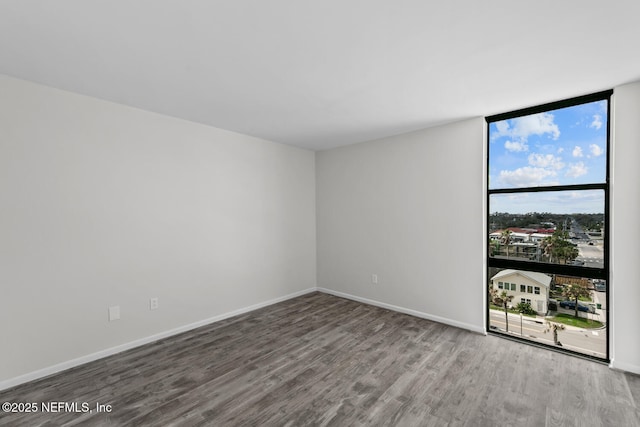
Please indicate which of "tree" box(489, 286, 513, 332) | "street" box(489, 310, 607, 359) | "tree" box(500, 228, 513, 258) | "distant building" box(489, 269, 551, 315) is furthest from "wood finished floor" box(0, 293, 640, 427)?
"tree" box(500, 228, 513, 258)

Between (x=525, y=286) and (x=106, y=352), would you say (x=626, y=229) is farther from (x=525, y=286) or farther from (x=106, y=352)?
(x=106, y=352)

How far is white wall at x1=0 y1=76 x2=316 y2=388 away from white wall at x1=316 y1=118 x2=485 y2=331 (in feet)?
3.97

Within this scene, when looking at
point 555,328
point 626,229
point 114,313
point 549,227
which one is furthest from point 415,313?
point 114,313

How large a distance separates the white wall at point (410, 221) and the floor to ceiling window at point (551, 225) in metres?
Result: 0.24

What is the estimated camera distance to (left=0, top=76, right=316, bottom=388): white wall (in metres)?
2.34

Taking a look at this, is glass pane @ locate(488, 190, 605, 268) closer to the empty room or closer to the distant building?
the empty room

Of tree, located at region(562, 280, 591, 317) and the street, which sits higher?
tree, located at region(562, 280, 591, 317)

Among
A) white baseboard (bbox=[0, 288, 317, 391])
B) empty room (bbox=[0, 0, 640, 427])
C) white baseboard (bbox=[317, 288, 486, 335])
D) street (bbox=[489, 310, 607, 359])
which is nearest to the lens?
empty room (bbox=[0, 0, 640, 427])

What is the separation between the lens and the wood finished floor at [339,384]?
1943 millimetres

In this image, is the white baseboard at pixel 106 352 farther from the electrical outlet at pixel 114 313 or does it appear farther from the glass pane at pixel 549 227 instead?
the glass pane at pixel 549 227

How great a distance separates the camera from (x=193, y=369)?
2533 mm

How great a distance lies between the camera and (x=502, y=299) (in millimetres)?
3256

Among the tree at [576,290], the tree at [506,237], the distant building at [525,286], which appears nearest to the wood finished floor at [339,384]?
the distant building at [525,286]

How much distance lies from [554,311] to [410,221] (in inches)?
70.6
